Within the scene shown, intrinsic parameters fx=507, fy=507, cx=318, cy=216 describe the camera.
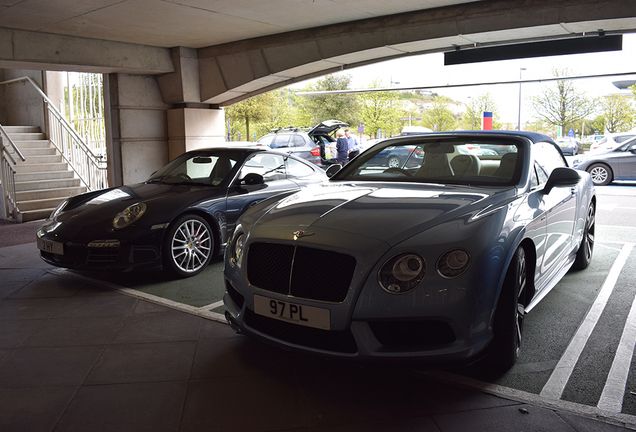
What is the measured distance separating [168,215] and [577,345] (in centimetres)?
378

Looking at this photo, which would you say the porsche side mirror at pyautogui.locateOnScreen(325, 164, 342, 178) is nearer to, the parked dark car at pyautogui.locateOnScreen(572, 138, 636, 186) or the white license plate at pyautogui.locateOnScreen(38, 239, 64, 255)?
the white license plate at pyautogui.locateOnScreen(38, 239, 64, 255)

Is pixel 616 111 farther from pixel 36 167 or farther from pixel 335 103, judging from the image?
pixel 36 167

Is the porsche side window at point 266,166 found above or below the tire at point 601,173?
above

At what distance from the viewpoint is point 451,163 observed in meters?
3.83

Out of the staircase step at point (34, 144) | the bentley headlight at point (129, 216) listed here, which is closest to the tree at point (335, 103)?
the staircase step at point (34, 144)

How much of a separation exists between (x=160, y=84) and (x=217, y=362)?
8.97m

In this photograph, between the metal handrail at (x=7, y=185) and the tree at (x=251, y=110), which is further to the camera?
the tree at (x=251, y=110)

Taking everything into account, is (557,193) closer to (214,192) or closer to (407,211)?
(407,211)

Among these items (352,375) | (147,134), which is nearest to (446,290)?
(352,375)

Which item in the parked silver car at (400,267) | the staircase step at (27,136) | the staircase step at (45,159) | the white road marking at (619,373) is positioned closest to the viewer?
the parked silver car at (400,267)

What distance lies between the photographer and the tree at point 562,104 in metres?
45.2

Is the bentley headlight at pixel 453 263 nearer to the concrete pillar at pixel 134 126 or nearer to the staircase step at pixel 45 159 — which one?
the concrete pillar at pixel 134 126

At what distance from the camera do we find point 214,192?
18.5 feet

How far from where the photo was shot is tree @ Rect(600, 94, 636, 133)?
4447 cm
